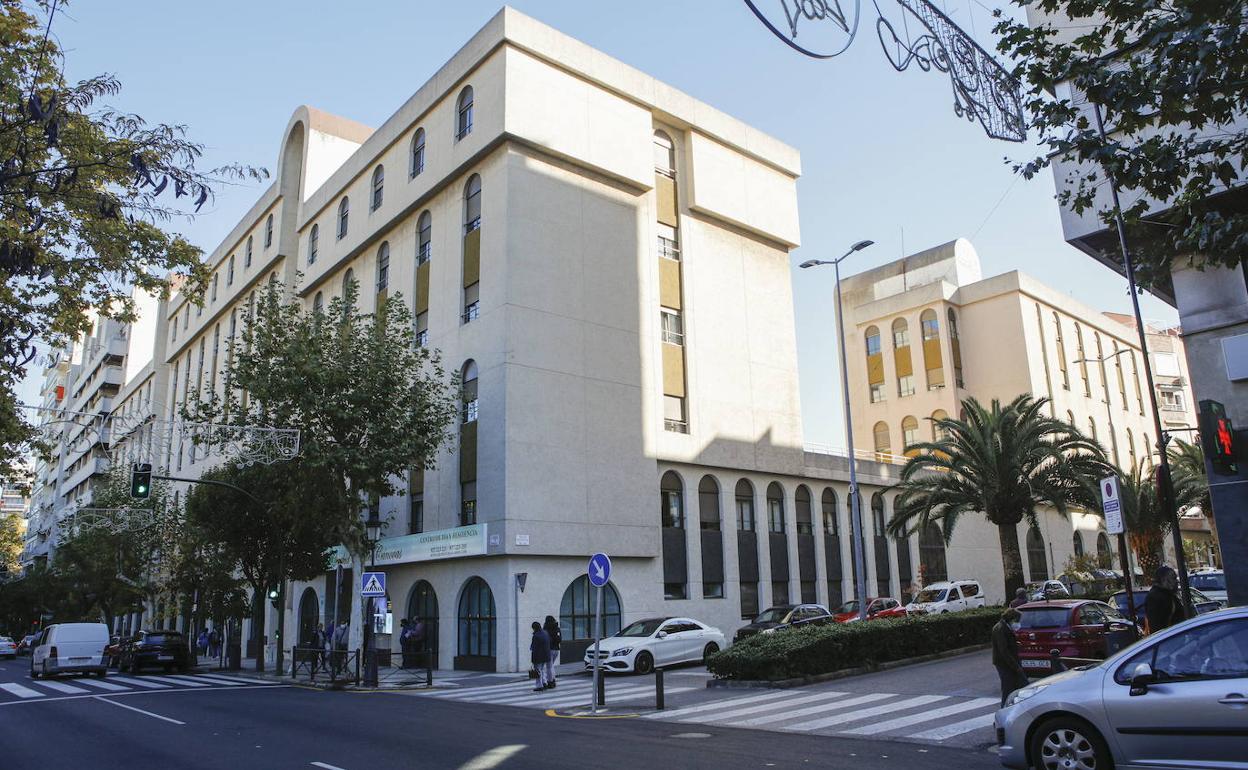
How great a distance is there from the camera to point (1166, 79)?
373 inches

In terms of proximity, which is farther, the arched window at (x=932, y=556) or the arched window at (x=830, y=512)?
the arched window at (x=932, y=556)

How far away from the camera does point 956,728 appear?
1150 cm

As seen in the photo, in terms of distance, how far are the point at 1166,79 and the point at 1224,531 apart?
9613 mm

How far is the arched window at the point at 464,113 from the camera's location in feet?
102

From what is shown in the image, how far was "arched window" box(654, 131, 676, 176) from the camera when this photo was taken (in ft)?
112

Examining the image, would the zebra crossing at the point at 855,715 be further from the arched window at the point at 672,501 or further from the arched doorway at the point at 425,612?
the arched doorway at the point at 425,612

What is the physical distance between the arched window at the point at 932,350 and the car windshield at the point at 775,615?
97.0 feet

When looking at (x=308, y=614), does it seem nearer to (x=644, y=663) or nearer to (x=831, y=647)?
(x=644, y=663)

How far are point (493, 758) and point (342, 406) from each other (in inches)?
621

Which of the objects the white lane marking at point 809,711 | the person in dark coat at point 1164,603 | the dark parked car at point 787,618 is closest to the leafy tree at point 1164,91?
the person in dark coat at point 1164,603

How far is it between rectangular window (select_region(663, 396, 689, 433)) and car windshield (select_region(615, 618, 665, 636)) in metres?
8.79

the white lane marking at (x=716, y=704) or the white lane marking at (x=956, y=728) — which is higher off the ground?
the white lane marking at (x=956, y=728)

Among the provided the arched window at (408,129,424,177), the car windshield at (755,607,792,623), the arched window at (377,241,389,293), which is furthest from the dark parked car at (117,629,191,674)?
the car windshield at (755,607,792,623)

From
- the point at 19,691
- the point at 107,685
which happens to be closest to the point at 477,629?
the point at 107,685
